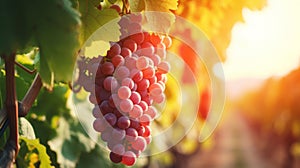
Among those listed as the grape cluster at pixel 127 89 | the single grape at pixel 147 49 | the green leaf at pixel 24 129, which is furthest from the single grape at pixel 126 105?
the green leaf at pixel 24 129

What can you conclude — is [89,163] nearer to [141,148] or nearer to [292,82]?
[141,148]

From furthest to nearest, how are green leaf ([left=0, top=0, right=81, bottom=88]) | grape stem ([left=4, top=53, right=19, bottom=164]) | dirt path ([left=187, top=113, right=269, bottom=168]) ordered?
dirt path ([left=187, top=113, right=269, bottom=168]) < grape stem ([left=4, top=53, right=19, bottom=164]) < green leaf ([left=0, top=0, right=81, bottom=88])

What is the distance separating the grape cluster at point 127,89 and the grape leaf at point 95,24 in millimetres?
42

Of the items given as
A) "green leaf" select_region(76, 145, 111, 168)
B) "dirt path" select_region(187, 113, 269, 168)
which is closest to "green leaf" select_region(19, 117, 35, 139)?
"green leaf" select_region(76, 145, 111, 168)

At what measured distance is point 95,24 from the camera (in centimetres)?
101

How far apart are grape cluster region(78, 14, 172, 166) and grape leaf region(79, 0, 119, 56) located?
0.14ft

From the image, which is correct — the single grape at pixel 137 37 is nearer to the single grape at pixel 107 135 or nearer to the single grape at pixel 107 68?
the single grape at pixel 107 68

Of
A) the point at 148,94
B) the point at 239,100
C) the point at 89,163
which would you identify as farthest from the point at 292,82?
the point at 239,100

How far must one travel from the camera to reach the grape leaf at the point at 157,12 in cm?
100

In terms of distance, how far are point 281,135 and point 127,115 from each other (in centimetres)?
1006

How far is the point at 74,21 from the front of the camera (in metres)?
0.71

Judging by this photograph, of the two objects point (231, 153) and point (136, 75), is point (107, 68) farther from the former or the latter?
point (231, 153)

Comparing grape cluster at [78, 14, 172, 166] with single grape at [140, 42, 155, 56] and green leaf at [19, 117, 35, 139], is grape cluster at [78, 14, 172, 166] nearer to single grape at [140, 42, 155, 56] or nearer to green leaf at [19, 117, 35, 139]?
single grape at [140, 42, 155, 56]

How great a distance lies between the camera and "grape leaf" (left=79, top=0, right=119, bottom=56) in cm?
100
